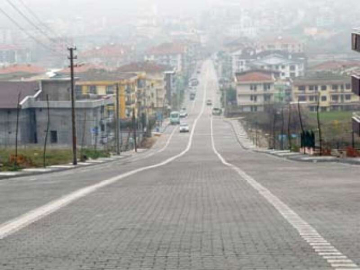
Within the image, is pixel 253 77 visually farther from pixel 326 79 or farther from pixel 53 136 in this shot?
pixel 53 136

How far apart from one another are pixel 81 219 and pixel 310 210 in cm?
331

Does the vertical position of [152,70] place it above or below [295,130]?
above

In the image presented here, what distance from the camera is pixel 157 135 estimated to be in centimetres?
8631

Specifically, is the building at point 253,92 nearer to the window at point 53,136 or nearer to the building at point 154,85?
the building at point 154,85

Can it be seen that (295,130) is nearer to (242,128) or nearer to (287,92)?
(242,128)

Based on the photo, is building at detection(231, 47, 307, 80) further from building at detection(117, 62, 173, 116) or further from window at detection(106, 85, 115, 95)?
window at detection(106, 85, 115, 95)

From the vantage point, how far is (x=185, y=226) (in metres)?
12.0

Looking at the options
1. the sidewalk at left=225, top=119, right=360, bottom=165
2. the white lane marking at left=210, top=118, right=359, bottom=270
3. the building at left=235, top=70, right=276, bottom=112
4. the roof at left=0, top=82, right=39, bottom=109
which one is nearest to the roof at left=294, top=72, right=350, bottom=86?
the building at left=235, top=70, right=276, bottom=112

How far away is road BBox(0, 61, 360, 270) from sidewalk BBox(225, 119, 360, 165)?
13.6 m

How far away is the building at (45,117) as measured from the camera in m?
63.5

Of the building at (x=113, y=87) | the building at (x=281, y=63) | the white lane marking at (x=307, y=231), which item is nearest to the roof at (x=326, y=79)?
the building at (x=113, y=87)

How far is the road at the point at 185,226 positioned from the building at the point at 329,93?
82.2 metres

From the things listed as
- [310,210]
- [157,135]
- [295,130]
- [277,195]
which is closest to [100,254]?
[310,210]

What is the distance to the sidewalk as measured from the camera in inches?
1364
